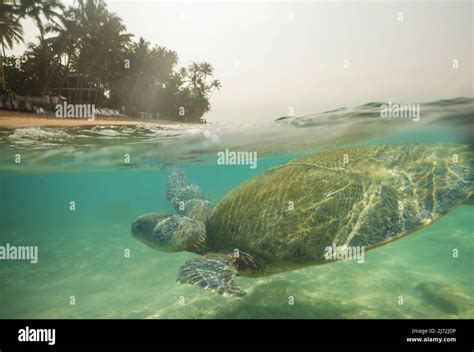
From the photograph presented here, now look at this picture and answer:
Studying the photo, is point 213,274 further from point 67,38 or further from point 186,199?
point 67,38

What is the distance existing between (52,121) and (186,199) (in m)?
5.64

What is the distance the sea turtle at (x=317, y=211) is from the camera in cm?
511

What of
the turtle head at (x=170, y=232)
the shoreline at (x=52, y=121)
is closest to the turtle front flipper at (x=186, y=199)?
the turtle head at (x=170, y=232)

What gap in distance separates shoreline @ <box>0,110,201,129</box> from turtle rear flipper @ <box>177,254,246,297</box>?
7.24 metres

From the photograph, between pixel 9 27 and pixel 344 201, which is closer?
pixel 344 201

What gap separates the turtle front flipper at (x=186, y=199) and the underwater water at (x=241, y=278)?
7.78 ft

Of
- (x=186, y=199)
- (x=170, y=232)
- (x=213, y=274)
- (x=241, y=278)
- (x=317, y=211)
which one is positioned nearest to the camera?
(x=213, y=274)

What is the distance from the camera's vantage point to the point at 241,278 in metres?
9.41

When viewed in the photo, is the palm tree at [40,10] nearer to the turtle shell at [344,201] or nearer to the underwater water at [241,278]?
the underwater water at [241,278]

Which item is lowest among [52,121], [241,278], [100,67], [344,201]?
[241,278]

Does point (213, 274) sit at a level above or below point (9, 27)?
below

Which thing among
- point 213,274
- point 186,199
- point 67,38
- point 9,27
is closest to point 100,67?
point 67,38

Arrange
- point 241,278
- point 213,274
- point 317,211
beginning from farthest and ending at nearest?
point 241,278 < point 317,211 < point 213,274

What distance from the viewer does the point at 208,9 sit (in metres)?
8.12
